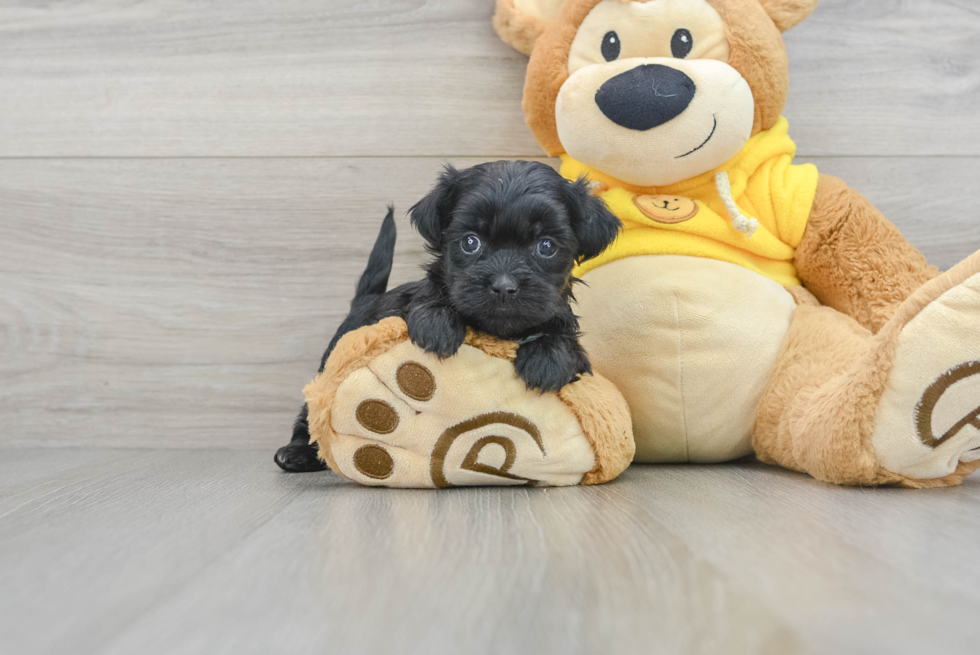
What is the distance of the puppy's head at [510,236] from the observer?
85 cm

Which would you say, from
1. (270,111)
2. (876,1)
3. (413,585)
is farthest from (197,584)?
(876,1)

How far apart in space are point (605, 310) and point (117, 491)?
0.78m

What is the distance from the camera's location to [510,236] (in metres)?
0.88

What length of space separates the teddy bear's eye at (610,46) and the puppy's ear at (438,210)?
335mm

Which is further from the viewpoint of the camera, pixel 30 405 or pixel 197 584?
pixel 30 405

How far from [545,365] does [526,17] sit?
67 cm

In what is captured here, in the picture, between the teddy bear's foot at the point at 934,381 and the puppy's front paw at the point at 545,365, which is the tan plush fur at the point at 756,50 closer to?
the teddy bear's foot at the point at 934,381

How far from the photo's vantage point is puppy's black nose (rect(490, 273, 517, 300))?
2.70 ft

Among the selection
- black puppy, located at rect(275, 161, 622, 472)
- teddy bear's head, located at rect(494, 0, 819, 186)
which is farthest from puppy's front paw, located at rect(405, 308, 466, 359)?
teddy bear's head, located at rect(494, 0, 819, 186)

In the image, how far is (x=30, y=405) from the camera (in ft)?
4.65

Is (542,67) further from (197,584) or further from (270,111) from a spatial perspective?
(197,584)

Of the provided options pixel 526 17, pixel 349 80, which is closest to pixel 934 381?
pixel 526 17

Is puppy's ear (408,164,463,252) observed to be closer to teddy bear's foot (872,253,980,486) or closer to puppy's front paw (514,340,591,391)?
puppy's front paw (514,340,591,391)

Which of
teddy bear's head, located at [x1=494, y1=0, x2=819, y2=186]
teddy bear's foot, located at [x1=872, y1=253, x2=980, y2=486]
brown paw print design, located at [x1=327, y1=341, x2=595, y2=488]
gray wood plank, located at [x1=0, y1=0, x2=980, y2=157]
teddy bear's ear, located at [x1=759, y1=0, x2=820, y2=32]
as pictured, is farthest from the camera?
gray wood plank, located at [x1=0, y1=0, x2=980, y2=157]
